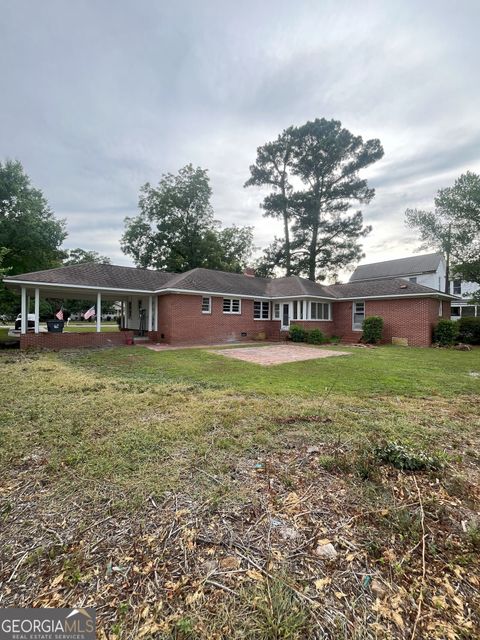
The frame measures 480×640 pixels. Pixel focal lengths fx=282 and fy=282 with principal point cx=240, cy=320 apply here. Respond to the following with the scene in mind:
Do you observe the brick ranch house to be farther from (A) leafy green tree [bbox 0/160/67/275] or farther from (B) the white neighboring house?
(B) the white neighboring house

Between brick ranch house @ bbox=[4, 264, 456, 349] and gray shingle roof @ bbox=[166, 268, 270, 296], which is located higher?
gray shingle roof @ bbox=[166, 268, 270, 296]

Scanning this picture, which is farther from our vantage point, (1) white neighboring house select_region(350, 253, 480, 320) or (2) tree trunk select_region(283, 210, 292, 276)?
(1) white neighboring house select_region(350, 253, 480, 320)

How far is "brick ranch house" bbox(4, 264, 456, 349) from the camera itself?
14320mm

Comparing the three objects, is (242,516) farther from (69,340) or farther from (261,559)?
(69,340)

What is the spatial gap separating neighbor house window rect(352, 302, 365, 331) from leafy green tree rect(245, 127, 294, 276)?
39.1 ft

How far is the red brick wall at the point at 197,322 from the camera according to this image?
1570 centimetres

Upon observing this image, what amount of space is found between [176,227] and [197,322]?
721 inches

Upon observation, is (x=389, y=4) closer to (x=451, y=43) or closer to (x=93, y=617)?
(x=451, y=43)

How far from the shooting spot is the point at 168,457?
3211 millimetres

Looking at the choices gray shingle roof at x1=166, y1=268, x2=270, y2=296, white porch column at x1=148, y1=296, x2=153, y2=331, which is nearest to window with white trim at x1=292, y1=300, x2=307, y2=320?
gray shingle roof at x1=166, y1=268, x2=270, y2=296

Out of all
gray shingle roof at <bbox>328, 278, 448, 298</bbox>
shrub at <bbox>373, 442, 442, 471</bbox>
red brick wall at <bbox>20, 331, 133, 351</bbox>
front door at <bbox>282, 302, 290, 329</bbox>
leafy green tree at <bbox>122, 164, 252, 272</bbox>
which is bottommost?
shrub at <bbox>373, 442, 442, 471</bbox>

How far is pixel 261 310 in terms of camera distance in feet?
65.9

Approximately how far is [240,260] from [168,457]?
1268 inches

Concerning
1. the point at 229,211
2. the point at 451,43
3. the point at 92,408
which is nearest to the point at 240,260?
the point at 229,211
